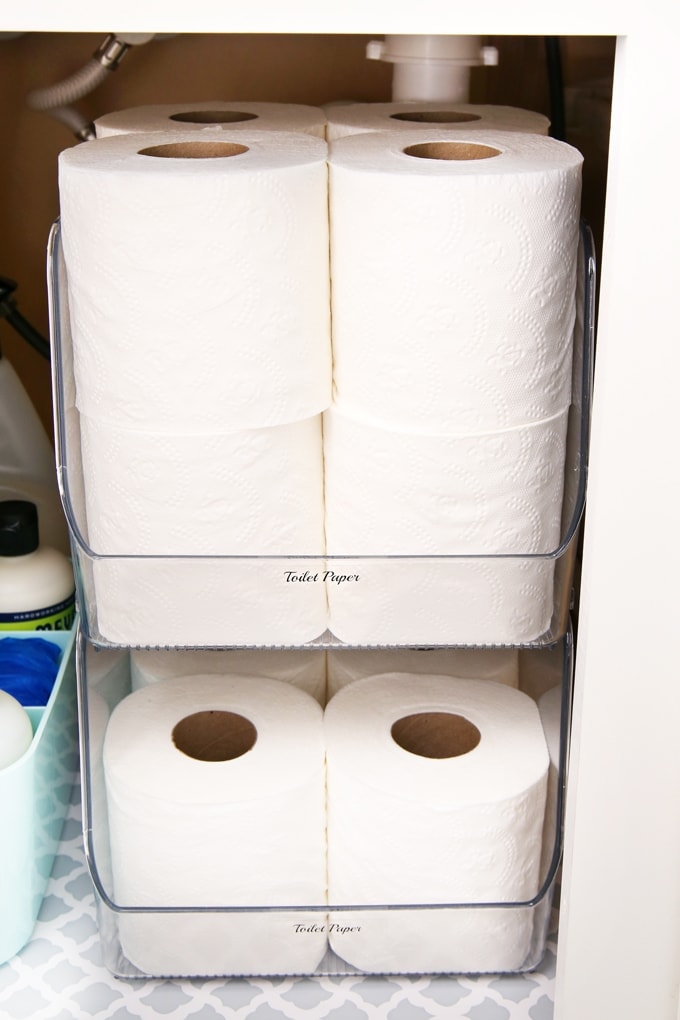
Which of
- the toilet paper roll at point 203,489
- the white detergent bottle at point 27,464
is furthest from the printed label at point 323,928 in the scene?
the white detergent bottle at point 27,464

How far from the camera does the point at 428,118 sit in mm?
696

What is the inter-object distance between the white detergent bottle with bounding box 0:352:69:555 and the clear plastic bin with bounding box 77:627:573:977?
225 mm

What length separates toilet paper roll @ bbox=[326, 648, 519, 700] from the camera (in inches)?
29.3

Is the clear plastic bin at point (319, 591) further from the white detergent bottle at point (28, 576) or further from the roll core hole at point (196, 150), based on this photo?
the white detergent bottle at point (28, 576)

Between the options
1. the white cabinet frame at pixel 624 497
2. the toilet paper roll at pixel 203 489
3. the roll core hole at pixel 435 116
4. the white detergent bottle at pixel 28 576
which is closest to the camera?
the white cabinet frame at pixel 624 497

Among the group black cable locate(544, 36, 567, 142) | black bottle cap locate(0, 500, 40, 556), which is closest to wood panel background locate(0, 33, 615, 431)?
black cable locate(544, 36, 567, 142)

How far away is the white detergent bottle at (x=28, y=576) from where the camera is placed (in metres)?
0.79

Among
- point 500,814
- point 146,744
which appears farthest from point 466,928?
point 146,744

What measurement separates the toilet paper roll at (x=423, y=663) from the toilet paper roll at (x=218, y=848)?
68 mm

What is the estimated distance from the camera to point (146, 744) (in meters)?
0.67

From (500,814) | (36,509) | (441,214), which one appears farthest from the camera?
(36,509)

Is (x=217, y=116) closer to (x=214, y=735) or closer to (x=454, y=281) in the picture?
(x=454, y=281)

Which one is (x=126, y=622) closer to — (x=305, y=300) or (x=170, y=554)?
(x=170, y=554)

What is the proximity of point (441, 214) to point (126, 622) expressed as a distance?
25cm
